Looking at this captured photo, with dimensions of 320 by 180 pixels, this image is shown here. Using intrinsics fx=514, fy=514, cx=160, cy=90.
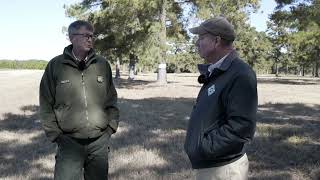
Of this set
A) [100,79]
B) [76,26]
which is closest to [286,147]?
[100,79]

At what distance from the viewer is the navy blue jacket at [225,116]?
326cm

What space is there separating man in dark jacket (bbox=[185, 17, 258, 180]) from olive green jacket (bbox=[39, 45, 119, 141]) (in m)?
1.46

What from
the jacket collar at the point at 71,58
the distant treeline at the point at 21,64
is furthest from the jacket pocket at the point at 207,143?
the distant treeline at the point at 21,64

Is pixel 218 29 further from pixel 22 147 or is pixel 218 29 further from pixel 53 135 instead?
pixel 22 147

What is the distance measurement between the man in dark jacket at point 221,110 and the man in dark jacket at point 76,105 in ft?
4.84

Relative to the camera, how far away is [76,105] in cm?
476

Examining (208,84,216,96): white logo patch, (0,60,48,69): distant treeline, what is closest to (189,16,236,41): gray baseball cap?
(208,84,216,96): white logo patch

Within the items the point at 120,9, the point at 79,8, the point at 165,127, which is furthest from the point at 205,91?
the point at 79,8

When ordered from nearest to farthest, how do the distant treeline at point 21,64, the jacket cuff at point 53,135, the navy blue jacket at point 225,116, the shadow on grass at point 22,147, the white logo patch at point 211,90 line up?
the navy blue jacket at point 225,116
the white logo patch at point 211,90
the jacket cuff at point 53,135
the shadow on grass at point 22,147
the distant treeline at point 21,64

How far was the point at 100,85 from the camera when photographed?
4883 mm

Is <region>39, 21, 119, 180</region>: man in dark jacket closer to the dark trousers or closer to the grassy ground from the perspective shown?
the dark trousers

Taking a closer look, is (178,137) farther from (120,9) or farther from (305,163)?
(120,9)

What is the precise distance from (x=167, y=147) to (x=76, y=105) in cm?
490

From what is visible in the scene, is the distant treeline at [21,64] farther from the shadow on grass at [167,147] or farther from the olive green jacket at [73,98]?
the olive green jacket at [73,98]
